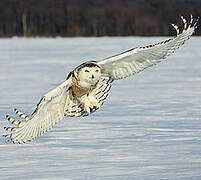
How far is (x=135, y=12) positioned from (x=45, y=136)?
44267mm

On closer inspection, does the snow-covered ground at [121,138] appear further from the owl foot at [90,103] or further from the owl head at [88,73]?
the owl head at [88,73]

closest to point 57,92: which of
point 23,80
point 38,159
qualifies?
point 38,159

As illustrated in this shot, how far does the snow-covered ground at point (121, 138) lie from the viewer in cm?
603

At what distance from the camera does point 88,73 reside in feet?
22.8

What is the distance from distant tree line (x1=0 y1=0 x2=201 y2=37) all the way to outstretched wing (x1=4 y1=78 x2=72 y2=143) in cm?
3366

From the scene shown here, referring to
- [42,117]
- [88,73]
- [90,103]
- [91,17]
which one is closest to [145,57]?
[90,103]

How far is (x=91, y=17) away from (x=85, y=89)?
44.1 meters

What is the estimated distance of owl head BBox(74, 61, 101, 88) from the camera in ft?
22.8

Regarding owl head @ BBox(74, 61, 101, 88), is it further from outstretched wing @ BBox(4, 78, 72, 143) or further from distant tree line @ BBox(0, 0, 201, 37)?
distant tree line @ BBox(0, 0, 201, 37)

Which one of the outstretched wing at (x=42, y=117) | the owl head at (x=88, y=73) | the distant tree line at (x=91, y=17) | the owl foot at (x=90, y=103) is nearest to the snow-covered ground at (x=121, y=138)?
the outstretched wing at (x=42, y=117)

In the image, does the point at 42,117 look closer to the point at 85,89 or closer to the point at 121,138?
the point at 85,89

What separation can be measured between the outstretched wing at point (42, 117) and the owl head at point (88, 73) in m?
0.13

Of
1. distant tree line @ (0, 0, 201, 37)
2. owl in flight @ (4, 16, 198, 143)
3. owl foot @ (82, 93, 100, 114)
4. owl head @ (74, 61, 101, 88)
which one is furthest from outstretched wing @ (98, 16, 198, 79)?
distant tree line @ (0, 0, 201, 37)

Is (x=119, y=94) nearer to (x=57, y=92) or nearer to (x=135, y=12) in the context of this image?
(x=57, y=92)
